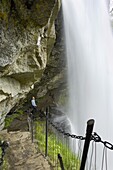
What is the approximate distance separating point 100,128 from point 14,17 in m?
8.47

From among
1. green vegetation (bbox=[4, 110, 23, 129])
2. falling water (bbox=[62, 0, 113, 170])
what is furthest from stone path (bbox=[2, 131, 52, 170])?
falling water (bbox=[62, 0, 113, 170])

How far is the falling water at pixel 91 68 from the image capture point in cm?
1149

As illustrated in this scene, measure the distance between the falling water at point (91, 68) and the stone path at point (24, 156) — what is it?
232 inches

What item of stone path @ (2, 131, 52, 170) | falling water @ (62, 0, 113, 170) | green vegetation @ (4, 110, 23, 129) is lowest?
stone path @ (2, 131, 52, 170)

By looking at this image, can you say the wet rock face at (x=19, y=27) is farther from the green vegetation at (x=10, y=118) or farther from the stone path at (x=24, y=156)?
the green vegetation at (x=10, y=118)

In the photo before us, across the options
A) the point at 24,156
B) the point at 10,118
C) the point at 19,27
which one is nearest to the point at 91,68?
the point at 10,118

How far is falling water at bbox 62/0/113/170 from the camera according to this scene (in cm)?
1149

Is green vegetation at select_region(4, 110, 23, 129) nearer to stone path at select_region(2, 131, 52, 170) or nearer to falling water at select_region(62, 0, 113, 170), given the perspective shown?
falling water at select_region(62, 0, 113, 170)

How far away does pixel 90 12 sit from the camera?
11.9 metres

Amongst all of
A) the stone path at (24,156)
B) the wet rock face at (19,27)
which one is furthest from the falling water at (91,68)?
the wet rock face at (19,27)

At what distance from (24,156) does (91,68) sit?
25.6 feet

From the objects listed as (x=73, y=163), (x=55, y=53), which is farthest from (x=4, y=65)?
(x=55, y=53)

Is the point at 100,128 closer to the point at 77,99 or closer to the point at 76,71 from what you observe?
the point at 77,99

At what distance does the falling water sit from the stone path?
5.90m
